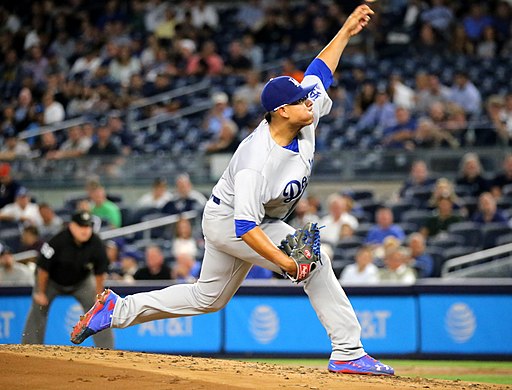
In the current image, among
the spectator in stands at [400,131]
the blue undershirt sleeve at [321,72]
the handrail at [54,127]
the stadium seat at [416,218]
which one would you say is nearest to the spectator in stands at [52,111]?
the handrail at [54,127]

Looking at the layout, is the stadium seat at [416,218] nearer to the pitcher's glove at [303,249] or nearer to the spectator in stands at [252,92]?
the spectator in stands at [252,92]

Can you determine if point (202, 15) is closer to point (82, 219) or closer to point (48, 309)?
point (82, 219)

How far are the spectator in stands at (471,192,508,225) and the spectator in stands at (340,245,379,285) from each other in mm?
1911

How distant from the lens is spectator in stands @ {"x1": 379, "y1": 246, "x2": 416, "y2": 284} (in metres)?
12.6

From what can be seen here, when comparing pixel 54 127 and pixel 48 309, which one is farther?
pixel 54 127

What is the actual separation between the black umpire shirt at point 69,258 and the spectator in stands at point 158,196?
15.4ft

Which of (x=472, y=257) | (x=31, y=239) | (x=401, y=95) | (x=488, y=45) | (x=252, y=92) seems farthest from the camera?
(x=488, y=45)

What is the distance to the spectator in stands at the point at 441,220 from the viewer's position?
1404cm

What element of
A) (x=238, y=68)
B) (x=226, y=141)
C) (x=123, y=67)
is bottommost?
(x=226, y=141)

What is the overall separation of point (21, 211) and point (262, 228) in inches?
359

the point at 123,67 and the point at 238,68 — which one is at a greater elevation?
the point at 123,67

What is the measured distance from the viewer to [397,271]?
1265 cm

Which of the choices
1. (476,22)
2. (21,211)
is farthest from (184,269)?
(476,22)

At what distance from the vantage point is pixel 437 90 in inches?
649
